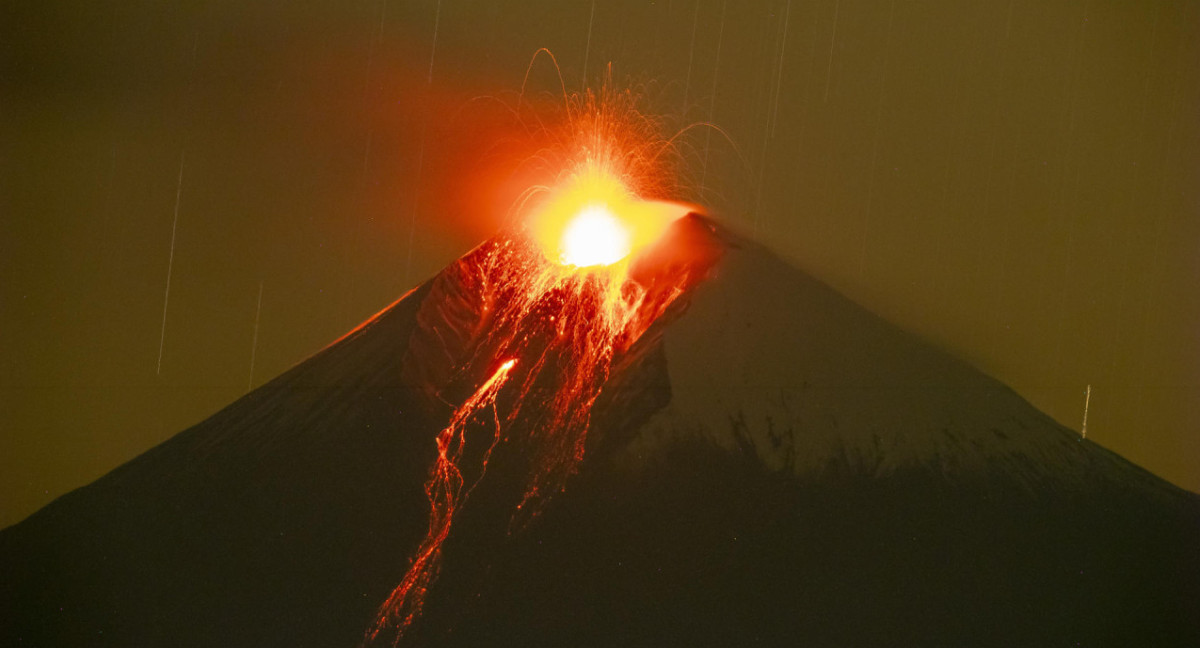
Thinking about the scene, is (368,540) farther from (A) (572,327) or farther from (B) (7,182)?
(B) (7,182)

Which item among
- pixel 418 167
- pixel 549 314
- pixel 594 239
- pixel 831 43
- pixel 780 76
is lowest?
pixel 549 314

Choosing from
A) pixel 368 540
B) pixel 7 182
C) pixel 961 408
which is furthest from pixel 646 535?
pixel 7 182

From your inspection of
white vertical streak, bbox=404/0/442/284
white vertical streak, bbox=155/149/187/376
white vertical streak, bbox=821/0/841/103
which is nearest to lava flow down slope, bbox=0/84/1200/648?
white vertical streak, bbox=404/0/442/284

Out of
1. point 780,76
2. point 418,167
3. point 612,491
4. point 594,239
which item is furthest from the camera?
point 780,76

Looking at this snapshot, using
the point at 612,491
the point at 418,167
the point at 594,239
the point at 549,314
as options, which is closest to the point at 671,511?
the point at 612,491

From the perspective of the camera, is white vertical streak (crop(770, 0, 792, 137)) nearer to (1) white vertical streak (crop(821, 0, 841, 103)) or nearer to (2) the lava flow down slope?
(1) white vertical streak (crop(821, 0, 841, 103))

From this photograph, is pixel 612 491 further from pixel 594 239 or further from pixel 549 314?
pixel 594 239
